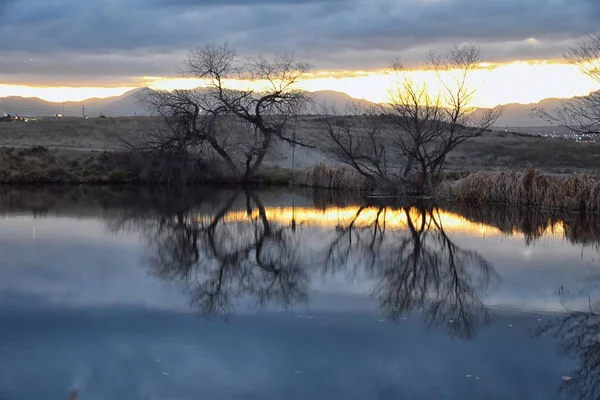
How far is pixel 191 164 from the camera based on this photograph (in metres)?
39.1

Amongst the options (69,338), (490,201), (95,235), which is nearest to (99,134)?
(490,201)

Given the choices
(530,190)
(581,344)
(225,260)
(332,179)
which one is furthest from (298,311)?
(332,179)

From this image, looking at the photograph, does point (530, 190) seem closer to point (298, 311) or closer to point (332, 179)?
point (332, 179)

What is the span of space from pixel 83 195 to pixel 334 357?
25.4m

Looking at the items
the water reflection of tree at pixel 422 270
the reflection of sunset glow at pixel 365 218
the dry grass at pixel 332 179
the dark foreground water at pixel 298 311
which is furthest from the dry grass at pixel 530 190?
the water reflection of tree at pixel 422 270

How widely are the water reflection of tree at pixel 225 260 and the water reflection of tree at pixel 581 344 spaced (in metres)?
3.81

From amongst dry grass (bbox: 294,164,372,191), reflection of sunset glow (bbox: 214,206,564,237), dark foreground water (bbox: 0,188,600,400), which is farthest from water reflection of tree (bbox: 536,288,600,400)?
dry grass (bbox: 294,164,372,191)

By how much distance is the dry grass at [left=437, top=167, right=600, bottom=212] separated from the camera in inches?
1001

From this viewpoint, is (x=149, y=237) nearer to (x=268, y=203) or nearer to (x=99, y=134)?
(x=268, y=203)

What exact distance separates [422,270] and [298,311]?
420cm

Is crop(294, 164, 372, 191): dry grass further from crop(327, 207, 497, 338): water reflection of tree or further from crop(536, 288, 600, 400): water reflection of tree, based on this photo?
crop(536, 288, 600, 400): water reflection of tree

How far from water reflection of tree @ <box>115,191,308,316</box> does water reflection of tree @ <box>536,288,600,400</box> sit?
3.81 metres

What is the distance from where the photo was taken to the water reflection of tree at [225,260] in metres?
12.5

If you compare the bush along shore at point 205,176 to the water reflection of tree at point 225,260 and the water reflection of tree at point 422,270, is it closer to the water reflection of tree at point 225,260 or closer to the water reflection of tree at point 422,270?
the water reflection of tree at point 422,270
